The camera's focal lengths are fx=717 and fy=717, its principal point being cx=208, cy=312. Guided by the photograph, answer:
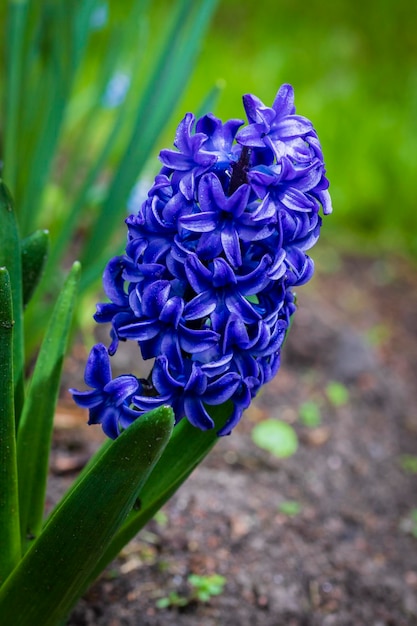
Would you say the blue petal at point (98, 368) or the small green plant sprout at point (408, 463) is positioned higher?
the blue petal at point (98, 368)

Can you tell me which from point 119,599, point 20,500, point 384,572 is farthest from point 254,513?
point 20,500

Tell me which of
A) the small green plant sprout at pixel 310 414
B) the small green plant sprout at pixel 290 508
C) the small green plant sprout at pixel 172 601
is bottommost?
the small green plant sprout at pixel 310 414

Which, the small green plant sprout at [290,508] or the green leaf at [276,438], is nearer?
the small green plant sprout at [290,508]

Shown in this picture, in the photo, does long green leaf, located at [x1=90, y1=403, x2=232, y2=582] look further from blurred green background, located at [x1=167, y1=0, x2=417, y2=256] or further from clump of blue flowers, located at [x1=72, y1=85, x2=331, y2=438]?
blurred green background, located at [x1=167, y1=0, x2=417, y2=256]

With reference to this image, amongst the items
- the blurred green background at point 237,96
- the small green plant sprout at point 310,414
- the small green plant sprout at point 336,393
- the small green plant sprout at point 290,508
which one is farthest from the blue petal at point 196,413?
the small green plant sprout at point 336,393

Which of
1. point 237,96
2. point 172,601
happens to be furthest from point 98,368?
point 237,96

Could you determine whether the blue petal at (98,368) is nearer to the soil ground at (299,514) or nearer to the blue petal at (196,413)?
the blue petal at (196,413)
